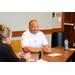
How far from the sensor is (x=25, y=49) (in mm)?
2887

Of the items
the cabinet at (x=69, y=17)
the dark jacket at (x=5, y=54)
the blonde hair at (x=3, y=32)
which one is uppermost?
the cabinet at (x=69, y=17)

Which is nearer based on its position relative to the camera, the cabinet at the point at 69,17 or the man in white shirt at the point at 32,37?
the man in white shirt at the point at 32,37

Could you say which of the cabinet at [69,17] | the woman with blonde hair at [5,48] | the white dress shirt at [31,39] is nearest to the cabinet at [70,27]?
the cabinet at [69,17]

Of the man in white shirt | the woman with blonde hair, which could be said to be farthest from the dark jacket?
the man in white shirt

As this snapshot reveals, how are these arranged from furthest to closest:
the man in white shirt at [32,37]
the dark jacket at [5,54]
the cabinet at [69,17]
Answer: the cabinet at [69,17]
the man in white shirt at [32,37]
the dark jacket at [5,54]

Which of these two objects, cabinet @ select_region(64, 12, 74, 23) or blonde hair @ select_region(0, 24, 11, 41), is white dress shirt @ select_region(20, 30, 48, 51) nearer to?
blonde hair @ select_region(0, 24, 11, 41)

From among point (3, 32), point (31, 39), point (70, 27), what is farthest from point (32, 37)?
point (70, 27)

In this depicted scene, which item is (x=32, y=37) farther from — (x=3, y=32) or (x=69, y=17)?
(x=69, y=17)

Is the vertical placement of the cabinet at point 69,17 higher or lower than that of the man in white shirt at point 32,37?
→ higher

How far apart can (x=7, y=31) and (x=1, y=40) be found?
14cm

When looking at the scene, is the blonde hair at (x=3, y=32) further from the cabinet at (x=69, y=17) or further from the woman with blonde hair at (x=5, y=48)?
the cabinet at (x=69, y=17)

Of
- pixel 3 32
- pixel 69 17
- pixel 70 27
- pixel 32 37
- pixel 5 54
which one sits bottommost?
pixel 5 54
